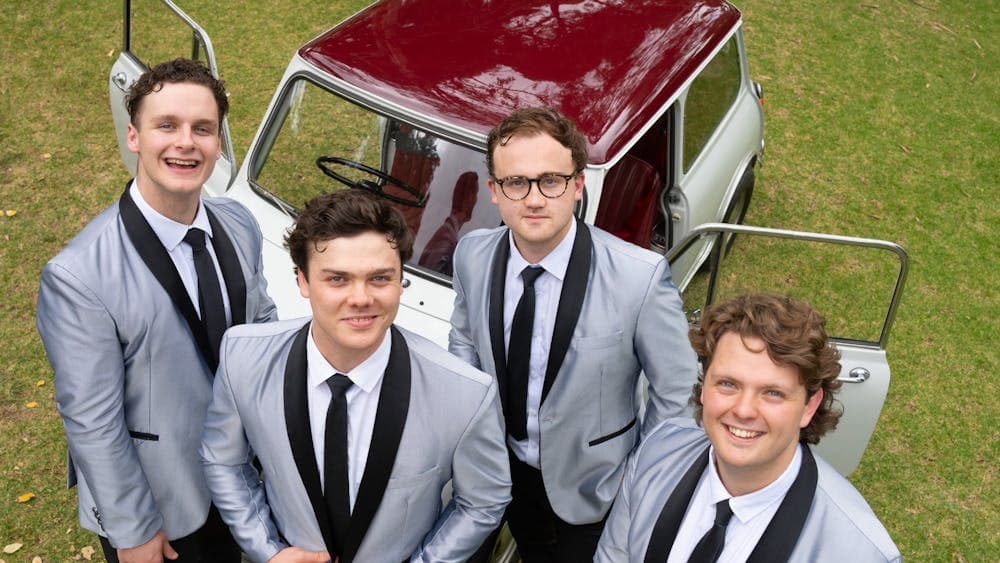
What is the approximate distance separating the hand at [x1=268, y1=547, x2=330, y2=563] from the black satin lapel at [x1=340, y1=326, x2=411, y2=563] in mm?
153

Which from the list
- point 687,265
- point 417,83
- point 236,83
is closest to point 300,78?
point 417,83

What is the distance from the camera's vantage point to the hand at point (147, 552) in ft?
10.8

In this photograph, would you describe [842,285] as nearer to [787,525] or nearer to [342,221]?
[787,525]

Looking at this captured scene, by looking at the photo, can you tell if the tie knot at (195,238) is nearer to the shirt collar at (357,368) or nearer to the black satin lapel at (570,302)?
the shirt collar at (357,368)

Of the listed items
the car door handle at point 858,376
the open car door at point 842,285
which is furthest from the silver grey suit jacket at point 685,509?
the car door handle at point 858,376

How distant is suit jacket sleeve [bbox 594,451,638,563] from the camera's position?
2859 millimetres

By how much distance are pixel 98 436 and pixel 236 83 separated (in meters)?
5.20

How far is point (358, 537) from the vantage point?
2914mm

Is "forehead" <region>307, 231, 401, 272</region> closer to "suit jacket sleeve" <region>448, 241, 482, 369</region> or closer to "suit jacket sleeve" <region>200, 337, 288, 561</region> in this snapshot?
"suit jacket sleeve" <region>200, 337, 288, 561</region>

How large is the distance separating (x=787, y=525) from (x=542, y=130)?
149 cm

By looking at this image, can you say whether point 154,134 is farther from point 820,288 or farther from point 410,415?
point 820,288

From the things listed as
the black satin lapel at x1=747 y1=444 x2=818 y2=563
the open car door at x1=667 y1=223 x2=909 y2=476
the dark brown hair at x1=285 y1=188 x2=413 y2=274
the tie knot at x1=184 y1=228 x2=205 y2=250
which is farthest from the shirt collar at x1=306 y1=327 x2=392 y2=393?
the open car door at x1=667 y1=223 x2=909 y2=476

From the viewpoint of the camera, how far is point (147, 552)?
10.8 feet

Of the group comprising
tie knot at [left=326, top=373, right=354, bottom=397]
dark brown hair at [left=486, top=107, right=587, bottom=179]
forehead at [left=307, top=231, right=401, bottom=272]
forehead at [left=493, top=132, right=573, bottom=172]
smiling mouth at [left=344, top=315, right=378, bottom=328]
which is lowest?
tie knot at [left=326, top=373, right=354, bottom=397]
